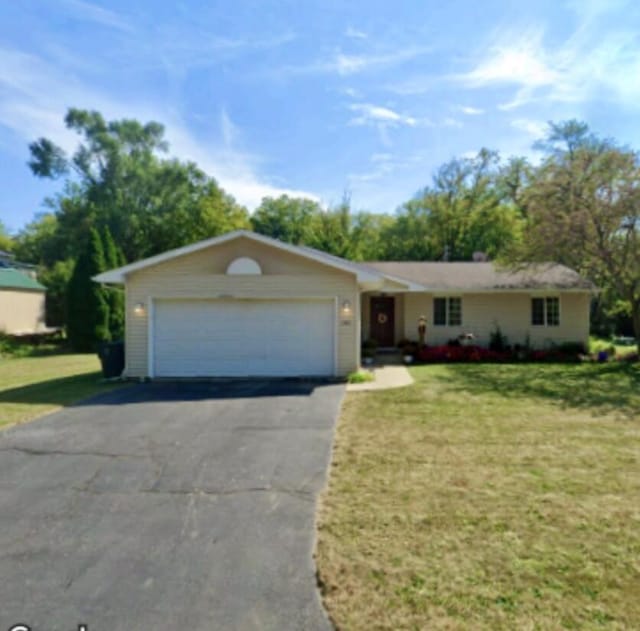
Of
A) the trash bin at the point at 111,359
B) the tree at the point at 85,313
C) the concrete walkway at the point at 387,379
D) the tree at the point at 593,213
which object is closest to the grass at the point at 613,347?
the tree at the point at 593,213

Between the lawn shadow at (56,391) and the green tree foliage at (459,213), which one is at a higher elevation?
the green tree foliage at (459,213)

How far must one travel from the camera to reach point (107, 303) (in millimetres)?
22219

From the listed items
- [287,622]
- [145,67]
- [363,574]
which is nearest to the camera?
[287,622]

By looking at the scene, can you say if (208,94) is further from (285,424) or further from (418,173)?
(418,173)

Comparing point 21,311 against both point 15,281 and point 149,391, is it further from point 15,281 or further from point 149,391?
point 149,391

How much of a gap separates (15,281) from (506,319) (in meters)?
25.7

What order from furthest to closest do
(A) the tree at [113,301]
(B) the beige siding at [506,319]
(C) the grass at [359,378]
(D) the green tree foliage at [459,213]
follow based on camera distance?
(D) the green tree foliage at [459,213], (A) the tree at [113,301], (B) the beige siding at [506,319], (C) the grass at [359,378]

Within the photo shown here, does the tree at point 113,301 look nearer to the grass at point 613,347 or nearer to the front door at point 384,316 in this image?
the front door at point 384,316

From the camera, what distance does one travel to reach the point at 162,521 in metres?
3.85

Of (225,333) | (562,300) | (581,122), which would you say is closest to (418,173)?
(581,122)

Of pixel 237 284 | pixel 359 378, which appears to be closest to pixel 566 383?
pixel 359 378

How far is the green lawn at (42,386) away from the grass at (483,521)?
5.99 m

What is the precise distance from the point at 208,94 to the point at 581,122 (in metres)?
21.3

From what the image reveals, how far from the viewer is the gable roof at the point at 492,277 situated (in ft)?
51.6
